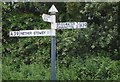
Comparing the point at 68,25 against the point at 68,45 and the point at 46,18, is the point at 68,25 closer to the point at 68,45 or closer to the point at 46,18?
the point at 46,18

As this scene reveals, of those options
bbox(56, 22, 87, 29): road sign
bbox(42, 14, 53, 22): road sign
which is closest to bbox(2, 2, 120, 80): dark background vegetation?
bbox(56, 22, 87, 29): road sign

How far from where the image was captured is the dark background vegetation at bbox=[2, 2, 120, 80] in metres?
7.24

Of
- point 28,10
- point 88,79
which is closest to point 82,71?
point 88,79

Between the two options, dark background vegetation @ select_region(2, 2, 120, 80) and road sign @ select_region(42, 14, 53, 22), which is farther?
dark background vegetation @ select_region(2, 2, 120, 80)

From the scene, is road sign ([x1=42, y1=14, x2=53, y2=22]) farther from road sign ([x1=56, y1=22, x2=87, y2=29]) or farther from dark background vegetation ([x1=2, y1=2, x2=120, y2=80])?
dark background vegetation ([x1=2, y1=2, x2=120, y2=80])

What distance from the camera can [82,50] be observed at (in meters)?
7.61

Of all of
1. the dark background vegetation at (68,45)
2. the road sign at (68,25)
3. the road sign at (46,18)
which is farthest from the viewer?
the dark background vegetation at (68,45)

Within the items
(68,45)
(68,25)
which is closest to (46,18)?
(68,25)

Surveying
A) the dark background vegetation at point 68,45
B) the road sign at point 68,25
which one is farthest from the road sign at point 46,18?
the dark background vegetation at point 68,45

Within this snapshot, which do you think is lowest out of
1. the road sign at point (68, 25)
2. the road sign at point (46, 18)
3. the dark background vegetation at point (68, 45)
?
the dark background vegetation at point (68, 45)

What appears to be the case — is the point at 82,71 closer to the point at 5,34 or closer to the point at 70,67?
the point at 70,67

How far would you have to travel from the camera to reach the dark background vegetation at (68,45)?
724cm

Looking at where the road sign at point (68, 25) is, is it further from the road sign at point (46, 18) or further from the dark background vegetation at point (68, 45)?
the dark background vegetation at point (68, 45)

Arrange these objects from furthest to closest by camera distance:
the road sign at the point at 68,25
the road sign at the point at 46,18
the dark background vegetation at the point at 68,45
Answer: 1. the dark background vegetation at the point at 68,45
2. the road sign at the point at 68,25
3. the road sign at the point at 46,18
